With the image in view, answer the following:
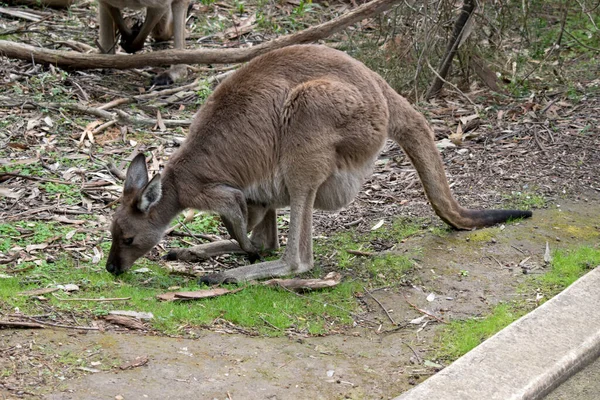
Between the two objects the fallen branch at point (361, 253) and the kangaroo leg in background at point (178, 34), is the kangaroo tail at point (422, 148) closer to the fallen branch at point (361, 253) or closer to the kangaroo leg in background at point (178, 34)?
the fallen branch at point (361, 253)

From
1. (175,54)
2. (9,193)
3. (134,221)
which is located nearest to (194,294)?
(134,221)

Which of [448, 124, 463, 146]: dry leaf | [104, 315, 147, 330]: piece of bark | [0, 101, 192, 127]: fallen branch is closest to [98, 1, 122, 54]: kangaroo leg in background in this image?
[0, 101, 192, 127]: fallen branch

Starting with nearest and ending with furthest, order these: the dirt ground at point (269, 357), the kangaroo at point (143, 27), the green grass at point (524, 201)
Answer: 1. the dirt ground at point (269, 357)
2. the green grass at point (524, 201)
3. the kangaroo at point (143, 27)

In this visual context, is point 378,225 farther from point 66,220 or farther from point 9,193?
point 9,193

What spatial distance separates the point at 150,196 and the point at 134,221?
226 mm

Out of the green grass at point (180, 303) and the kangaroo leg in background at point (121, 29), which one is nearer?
the green grass at point (180, 303)

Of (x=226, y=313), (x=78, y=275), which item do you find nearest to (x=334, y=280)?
(x=226, y=313)

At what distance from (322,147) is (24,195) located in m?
2.42

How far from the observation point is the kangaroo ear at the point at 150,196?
529 centimetres

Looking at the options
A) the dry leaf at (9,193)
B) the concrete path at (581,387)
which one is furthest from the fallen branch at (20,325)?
the concrete path at (581,387)

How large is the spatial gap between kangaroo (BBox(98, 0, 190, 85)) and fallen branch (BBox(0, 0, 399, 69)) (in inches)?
13.6

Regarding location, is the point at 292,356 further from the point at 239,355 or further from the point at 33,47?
the point at 33,47

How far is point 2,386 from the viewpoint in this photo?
12.2 ft

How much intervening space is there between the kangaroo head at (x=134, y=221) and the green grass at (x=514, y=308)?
1.96m
